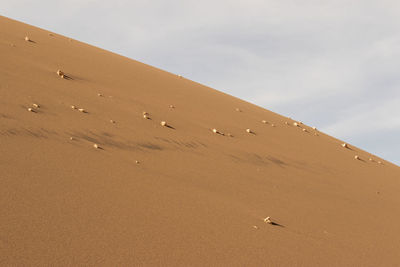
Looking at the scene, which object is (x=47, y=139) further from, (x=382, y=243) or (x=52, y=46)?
(x=52, y=46)

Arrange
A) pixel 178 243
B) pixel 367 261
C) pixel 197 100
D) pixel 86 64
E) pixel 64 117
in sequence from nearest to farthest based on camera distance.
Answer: pixel 178 243, pixel 367 261, pixel 64 117, pixel 86 64, pixel 197 100

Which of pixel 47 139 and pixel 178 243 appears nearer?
pixel 178 243

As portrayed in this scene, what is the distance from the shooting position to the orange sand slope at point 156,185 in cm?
246

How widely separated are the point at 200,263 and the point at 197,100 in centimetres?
488

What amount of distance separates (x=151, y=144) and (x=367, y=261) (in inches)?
83.6

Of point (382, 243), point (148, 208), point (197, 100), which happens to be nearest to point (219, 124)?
point (197, 100)

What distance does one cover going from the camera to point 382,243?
3.72 metres

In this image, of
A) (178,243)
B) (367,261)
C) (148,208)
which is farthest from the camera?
(367,261)

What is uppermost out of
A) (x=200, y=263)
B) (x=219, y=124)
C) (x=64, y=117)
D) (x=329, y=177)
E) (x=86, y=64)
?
(x=86, y=64)

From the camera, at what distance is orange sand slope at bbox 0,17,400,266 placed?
246cm

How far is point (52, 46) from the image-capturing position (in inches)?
283

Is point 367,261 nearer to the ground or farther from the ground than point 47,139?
nearer to the ground

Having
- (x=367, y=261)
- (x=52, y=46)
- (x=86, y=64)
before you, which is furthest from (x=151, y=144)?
(x=52, y=46)

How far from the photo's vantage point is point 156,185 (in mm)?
3383
